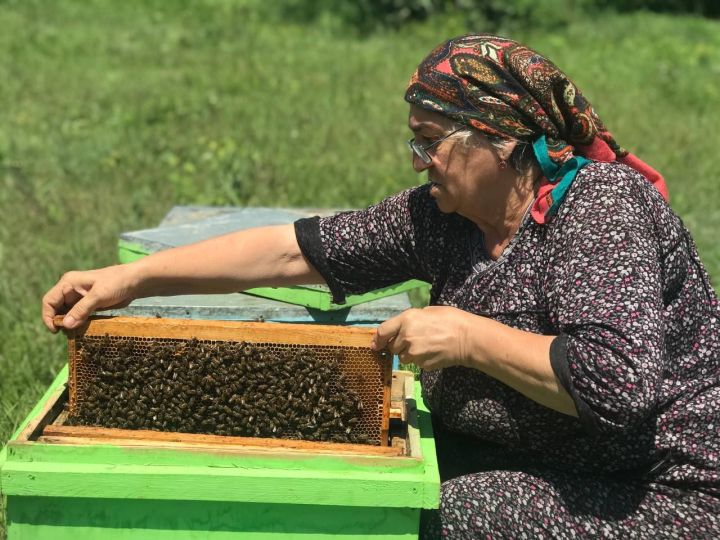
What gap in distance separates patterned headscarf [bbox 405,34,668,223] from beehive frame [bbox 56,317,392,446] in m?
0.61

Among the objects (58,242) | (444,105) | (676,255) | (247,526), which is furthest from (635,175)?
(58,242)

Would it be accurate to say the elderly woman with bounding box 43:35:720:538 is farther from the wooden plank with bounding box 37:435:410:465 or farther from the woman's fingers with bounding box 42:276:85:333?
the wooden plank with bounding box 37:435:410:465

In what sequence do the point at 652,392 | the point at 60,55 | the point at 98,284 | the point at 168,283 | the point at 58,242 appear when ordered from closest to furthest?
the point at 652,392 → the point at 98,284 → the point at 168,283 → the point at 58,242 → the point at 60,55

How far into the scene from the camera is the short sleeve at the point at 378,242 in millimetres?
3068

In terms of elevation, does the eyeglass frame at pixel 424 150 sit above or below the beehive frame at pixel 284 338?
above

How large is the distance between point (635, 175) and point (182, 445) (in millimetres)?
1413

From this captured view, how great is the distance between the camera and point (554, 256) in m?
2.65

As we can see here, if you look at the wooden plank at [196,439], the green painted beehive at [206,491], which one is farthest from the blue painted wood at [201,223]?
the green painted beehive at [206,491]

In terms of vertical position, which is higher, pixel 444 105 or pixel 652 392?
pixel 444 105

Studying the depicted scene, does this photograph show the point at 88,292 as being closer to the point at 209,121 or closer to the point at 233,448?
the point at 233,448

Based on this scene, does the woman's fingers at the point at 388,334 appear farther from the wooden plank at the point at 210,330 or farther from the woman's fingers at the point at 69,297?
the woman's fingers at the point at 69,297

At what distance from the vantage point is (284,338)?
2.67 metres

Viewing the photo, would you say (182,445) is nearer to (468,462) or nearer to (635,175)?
(468,462)

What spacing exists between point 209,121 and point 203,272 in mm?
5822
